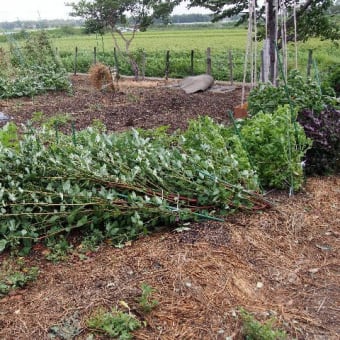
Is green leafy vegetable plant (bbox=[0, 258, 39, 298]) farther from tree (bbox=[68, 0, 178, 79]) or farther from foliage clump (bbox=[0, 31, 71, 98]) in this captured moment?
tree (bbox=[68, 0, 178, 79])

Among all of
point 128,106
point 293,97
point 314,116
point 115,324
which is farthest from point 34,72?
point 115,324

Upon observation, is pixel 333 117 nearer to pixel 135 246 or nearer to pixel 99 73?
pixel 135 246

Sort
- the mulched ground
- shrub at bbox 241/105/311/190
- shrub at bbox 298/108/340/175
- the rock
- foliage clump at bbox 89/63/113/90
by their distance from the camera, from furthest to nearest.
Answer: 1. foliage clump at bbox 89/63/113/90
2. the rock
3. shrub at bbox 298/108/340/175
4. shrub at bbox 241/105/311/190
5. the mulched ground

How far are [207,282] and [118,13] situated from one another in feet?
44.6

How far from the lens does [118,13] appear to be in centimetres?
1480

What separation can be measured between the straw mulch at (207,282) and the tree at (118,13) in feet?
39.0

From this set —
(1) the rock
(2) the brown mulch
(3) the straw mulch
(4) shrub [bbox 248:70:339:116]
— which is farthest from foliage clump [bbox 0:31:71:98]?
(3) the straw mulch

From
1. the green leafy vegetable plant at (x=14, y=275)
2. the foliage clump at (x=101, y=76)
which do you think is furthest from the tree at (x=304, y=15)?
the green leafy vegetable plant at (x=14, y=275)

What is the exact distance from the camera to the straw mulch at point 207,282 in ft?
7.70

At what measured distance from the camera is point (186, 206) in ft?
11.0

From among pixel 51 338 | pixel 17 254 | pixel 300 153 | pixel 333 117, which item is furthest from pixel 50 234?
pixel 333 117

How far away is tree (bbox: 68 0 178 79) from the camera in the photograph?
14.5 m

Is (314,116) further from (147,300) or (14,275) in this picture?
(14,275)

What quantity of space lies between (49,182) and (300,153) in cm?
210
